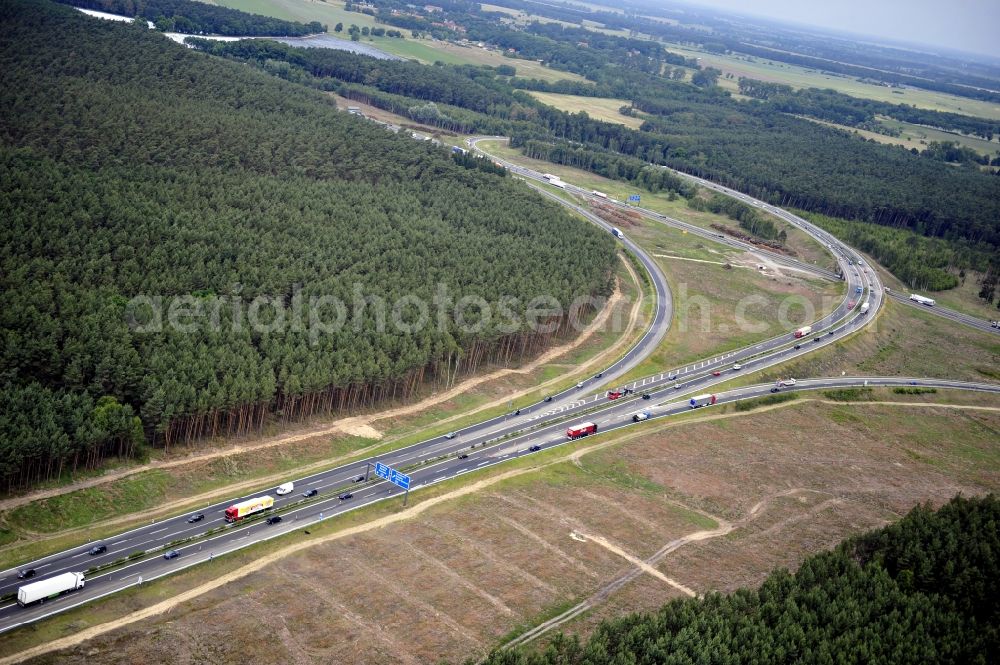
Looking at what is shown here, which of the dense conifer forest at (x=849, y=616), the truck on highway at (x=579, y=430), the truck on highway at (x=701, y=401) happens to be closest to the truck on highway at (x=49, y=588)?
the dense conifer forest at (x=849, y=616)

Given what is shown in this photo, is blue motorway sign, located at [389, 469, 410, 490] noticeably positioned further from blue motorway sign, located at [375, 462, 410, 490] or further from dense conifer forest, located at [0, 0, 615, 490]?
dense conifer forest, located at [0, 0, 615, 490]

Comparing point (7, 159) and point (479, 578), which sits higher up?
point (7, 159)

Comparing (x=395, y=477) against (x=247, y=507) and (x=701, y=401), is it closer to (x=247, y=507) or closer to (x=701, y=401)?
(x=247, y=507)

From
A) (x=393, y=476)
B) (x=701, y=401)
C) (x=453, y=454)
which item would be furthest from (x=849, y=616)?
(x=701, y=401)

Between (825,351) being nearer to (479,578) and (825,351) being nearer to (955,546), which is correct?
(955,546)

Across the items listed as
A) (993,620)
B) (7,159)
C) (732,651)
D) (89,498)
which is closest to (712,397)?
(993,620)

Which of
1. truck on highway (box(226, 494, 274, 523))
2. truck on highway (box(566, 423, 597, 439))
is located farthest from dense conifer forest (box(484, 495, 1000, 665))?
truck on highway (box(566, 423, 597, 439))
